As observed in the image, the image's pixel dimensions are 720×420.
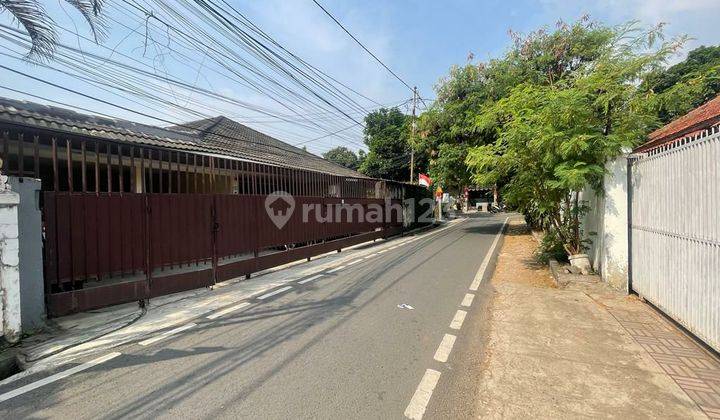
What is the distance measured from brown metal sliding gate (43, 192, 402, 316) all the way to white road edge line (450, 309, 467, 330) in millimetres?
4893

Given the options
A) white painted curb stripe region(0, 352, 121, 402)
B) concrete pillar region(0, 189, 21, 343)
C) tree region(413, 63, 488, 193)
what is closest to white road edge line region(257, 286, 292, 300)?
white painted curb stripe region(0, 352, 121, 402)

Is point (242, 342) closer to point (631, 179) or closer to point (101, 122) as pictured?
point (631, 179)

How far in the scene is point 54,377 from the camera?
134 inches

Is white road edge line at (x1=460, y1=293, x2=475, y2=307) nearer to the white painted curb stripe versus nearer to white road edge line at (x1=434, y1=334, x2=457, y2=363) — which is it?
white road edge line at (x1=434, y1=334, x2=457, y2=363)

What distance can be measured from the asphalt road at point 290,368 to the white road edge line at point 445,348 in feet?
0.11

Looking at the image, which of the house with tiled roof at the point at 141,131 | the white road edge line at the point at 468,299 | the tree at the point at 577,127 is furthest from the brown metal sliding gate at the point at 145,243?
the tree at the point at 577,127

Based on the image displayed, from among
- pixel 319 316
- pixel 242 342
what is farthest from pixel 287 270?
pixel 242 342

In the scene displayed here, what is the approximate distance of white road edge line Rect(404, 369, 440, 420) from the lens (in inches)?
110

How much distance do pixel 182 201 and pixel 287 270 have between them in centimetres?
322

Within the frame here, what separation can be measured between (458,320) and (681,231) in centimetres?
301

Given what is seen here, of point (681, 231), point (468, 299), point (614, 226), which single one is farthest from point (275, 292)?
point (614, 226)

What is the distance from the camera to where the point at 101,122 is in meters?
9.87

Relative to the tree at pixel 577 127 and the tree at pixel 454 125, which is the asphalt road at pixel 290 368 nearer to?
the tree at pixel 577 127

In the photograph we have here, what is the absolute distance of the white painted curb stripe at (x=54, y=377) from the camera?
312cm
